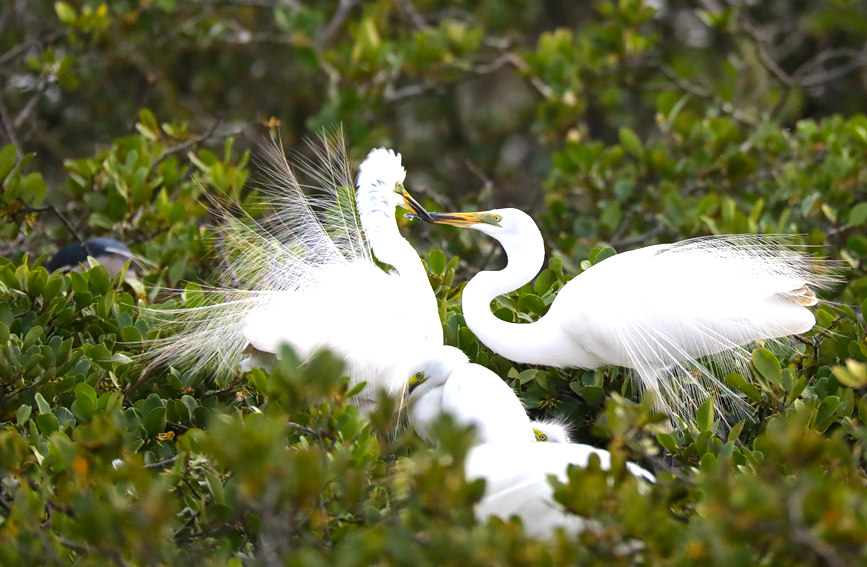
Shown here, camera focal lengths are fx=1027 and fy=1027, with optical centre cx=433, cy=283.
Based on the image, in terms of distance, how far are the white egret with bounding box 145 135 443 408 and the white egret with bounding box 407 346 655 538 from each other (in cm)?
12

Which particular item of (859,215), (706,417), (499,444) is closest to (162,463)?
(499,444)

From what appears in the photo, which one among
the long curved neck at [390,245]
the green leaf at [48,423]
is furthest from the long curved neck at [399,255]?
the green leaf at [48,423]

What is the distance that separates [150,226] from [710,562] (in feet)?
10.2

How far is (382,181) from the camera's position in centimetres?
349

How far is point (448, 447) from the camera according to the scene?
1767 mm

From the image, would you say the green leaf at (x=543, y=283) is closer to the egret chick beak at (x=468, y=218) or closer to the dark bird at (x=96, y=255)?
the egret chick beak at (x=468, y=218)

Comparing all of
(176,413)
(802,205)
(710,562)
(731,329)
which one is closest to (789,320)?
(731,329)

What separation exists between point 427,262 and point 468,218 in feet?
0.99

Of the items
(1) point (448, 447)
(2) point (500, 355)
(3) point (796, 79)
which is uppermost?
(1) point (448, 447)

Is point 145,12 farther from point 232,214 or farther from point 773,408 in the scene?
point 773,408

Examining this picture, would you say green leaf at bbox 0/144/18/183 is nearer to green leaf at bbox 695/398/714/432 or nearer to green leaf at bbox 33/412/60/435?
green leaf at bbox 33/412/60/435

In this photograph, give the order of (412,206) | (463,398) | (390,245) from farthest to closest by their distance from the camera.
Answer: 1. (412,206)
2. (390,245)
3. (463,398)

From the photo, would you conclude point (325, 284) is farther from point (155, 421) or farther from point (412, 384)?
point (155, 421)

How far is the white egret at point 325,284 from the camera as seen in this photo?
3.09 m
